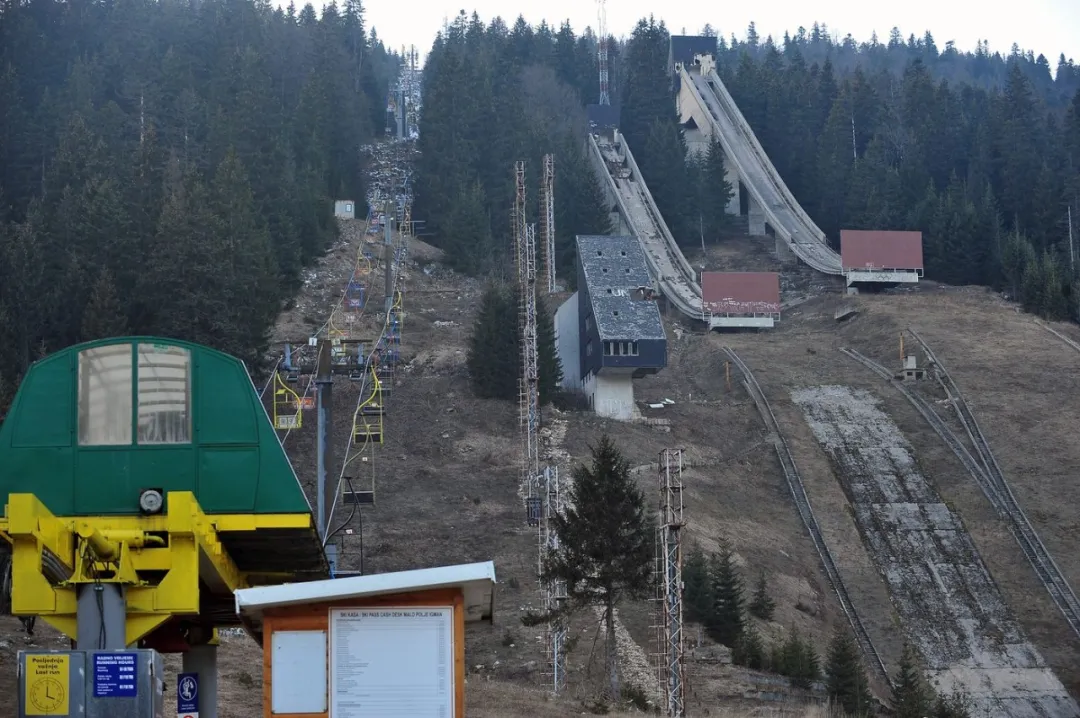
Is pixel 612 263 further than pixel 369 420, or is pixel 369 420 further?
pixel 612 263

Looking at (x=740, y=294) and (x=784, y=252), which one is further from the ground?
(x=784, y=252)

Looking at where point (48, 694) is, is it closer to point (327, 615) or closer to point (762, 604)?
point (327, 615)

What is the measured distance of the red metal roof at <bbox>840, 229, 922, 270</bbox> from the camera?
90938 mm

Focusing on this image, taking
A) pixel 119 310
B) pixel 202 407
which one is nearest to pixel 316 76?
pixel 119 310

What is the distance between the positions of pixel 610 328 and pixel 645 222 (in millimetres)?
42105

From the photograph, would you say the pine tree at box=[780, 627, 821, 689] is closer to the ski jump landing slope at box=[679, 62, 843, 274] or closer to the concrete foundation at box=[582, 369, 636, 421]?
the concrete foundation at box=[582, 369, 636, 421]

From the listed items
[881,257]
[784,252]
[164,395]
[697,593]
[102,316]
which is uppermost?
[784,252]

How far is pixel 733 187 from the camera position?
4464 inches

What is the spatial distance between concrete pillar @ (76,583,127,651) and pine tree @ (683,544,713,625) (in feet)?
87.8

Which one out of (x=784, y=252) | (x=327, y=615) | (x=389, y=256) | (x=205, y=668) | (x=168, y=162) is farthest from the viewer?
(x=784, y=252)

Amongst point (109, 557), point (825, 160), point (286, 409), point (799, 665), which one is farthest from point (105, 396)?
point (825, 160)

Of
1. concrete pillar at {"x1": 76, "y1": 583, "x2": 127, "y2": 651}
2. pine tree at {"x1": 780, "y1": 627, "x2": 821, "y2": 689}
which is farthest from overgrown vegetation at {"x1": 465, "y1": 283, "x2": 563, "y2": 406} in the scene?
concrete pillar at {"x1": 76, "y1": 583, "x2": 127, "y2": 651}

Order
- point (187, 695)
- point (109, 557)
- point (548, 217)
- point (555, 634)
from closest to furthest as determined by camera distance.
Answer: point (109, 557) → point (187, 695) → point (555, 634) → point (548, 217)

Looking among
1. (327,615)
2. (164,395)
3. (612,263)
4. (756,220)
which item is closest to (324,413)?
(164,395)
